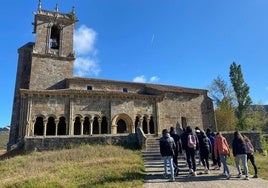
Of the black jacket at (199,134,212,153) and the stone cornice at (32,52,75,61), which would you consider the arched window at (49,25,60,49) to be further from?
the black jacket at (199,134,212,153)

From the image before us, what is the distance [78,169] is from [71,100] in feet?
47.8

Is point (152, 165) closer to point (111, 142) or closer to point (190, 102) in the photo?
point (111, 142)

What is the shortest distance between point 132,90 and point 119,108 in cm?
475

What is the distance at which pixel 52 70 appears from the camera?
28453 mm

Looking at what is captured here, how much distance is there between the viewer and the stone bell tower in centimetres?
2756

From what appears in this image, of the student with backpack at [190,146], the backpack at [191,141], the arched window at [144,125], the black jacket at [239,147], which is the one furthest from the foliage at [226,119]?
the backpack at [191,141]

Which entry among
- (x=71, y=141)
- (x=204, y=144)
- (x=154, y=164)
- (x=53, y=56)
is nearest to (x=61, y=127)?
(x=53, y=56)

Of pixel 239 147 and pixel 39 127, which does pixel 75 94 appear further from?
pixel 239 147

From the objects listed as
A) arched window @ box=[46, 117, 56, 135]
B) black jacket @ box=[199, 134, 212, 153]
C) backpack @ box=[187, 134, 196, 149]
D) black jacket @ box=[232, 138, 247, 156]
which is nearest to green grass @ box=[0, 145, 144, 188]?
backpack @ box=[187, 134, 196, 149]

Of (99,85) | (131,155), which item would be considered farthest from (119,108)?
(131,155)

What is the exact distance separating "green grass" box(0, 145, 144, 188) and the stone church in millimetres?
8187

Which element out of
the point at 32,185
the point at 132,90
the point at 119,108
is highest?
the point at 132,90

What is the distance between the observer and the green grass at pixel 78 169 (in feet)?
29.3

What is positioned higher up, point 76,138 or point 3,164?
point 76,138
